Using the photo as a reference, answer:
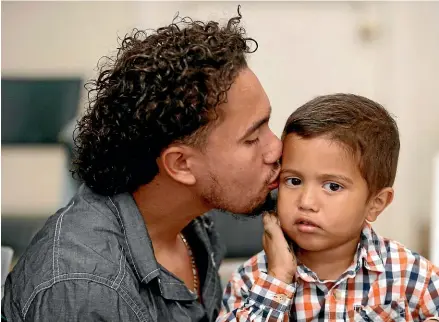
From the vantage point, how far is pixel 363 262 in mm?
1483

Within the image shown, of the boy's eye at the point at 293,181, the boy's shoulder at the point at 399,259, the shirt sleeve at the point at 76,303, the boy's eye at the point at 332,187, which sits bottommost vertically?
the shirt sleeve at the point at 76,303

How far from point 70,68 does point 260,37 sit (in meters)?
1.09

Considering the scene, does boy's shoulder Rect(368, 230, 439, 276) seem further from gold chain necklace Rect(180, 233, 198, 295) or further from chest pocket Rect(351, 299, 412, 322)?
gold chain necklace Rect(180, 233, 198, 295)

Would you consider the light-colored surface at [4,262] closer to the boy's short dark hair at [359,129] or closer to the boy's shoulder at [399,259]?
the boy's short dark hair at [359,129]

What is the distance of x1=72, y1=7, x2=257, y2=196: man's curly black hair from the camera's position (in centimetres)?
145

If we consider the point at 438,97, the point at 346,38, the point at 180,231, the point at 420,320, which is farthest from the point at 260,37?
the point at 420,320

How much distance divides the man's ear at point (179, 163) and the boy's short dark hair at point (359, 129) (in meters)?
0.22

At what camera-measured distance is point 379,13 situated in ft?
12.4

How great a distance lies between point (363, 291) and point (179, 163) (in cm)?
48

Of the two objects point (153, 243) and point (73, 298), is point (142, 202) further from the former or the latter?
point (73, 298)

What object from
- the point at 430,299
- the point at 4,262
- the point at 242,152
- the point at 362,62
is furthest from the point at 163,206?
the point at 362,62

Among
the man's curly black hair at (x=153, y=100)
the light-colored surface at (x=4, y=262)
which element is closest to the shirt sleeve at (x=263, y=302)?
the man's curly black hair at (x=153, y=100)

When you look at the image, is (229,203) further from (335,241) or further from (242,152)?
(335,241)

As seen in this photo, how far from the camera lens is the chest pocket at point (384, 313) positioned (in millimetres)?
1452
